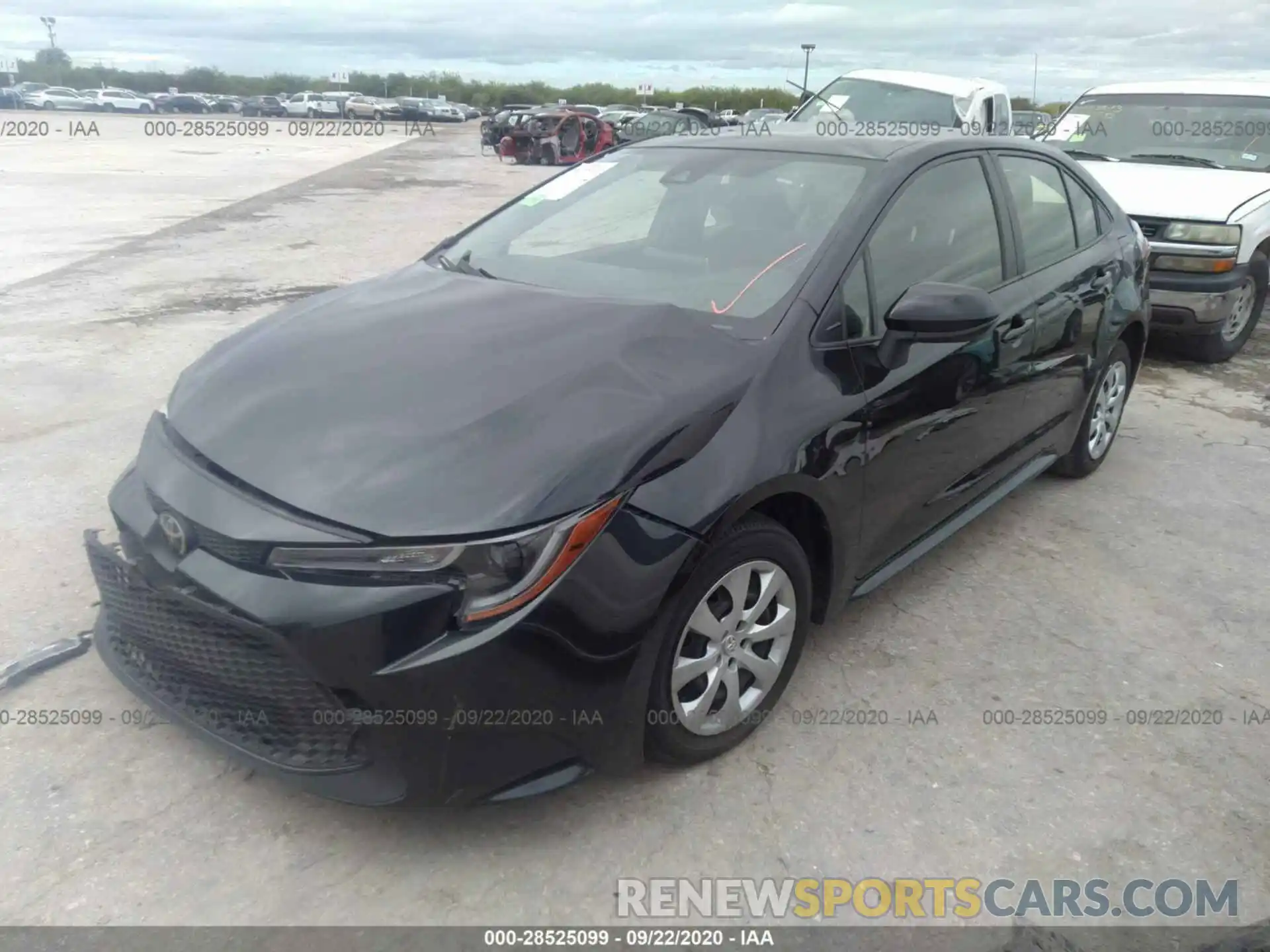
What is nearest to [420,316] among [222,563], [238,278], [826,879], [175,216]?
[222,563]

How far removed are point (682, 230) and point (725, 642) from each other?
4.86ft

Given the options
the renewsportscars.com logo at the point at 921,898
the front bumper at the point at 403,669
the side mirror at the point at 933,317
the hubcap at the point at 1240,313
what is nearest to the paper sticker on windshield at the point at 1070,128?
the hubcap at the point at 1240,313

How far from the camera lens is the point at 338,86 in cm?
8725

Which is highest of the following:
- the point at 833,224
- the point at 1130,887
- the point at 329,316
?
the point at 833,224

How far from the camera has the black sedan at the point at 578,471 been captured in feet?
7.10

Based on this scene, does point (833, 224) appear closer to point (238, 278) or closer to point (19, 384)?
point (19, 384)

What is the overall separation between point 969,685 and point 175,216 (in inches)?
509

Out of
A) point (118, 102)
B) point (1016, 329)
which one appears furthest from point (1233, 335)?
point (118, 102)

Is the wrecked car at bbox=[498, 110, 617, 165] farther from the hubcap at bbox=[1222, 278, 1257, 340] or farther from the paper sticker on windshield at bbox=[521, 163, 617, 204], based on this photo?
the paper sticker on windshield at bbox=[521, 163, 617, 204]

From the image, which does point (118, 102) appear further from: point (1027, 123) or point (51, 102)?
point (1027, 123)

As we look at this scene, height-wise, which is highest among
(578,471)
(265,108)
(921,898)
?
(265,108)

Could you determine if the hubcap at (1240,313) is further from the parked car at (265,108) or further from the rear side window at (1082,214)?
the parked car at (265,108)

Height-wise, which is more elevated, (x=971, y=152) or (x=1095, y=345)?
(x=971, y=152)

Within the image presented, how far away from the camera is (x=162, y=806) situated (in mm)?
2516
